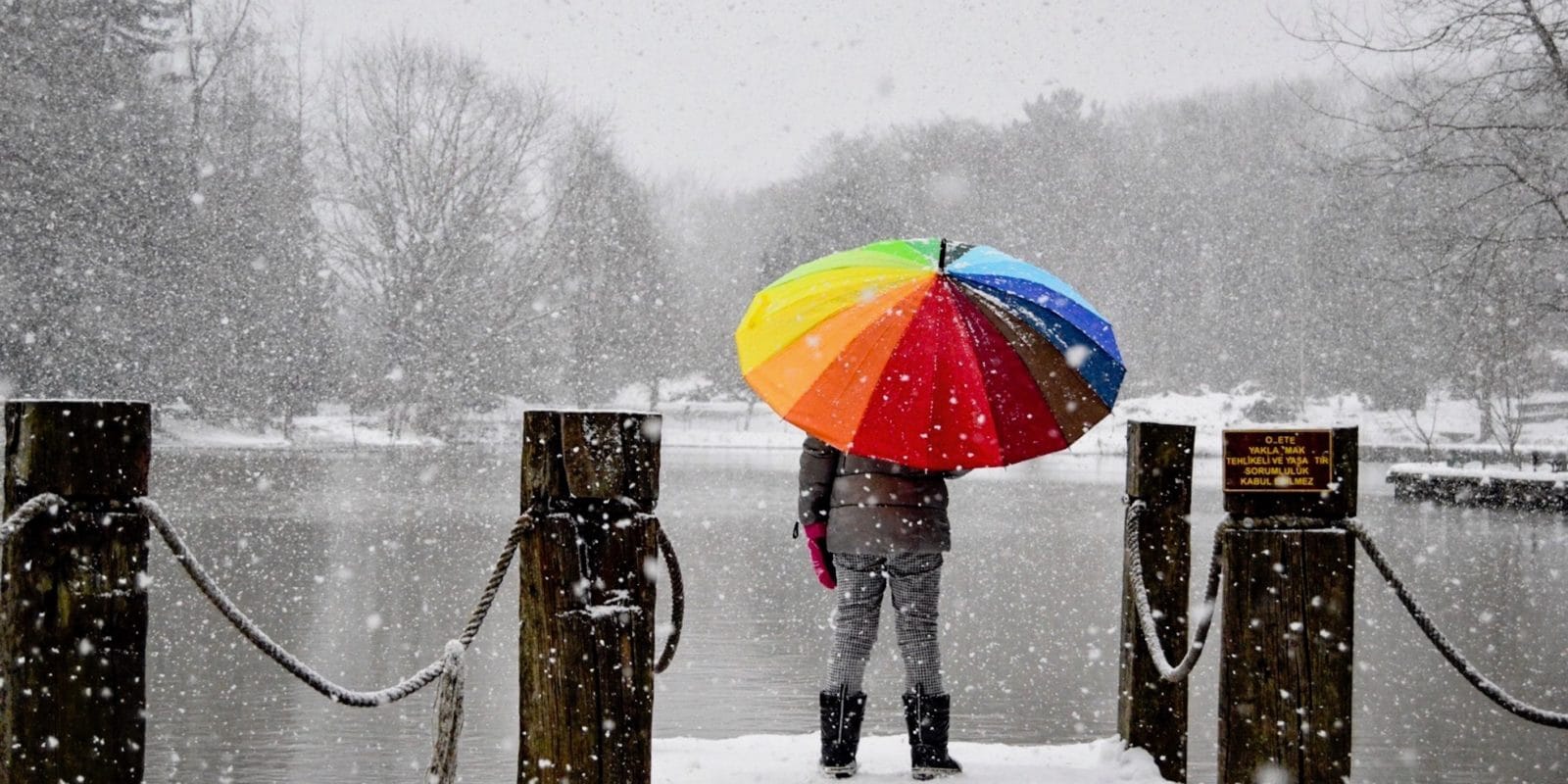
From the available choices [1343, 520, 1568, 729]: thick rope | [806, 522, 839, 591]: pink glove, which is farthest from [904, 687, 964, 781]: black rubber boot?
[1343, 520, 1568, 729]: thick rope

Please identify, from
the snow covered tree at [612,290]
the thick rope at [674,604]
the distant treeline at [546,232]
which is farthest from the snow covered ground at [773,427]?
the thick rope at [674,604]

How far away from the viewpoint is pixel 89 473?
3146mm

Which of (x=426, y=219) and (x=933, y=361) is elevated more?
(x=426, y=219)

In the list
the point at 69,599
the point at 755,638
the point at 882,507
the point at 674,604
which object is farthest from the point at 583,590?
the point at 755,638

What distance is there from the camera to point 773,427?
165 feet

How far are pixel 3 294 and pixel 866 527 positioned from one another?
26.9 m

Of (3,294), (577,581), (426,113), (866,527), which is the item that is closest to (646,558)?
(577,581)

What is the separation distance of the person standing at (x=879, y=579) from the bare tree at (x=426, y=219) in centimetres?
3443

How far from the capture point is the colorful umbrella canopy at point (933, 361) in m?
4.34

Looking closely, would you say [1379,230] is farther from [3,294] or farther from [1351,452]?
[1351,452]

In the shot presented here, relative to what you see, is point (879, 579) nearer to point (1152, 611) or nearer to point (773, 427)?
point (1152, 611)

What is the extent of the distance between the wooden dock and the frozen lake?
10.4ft

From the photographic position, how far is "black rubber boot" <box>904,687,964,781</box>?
187 inches

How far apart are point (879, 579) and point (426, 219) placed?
116 ft
